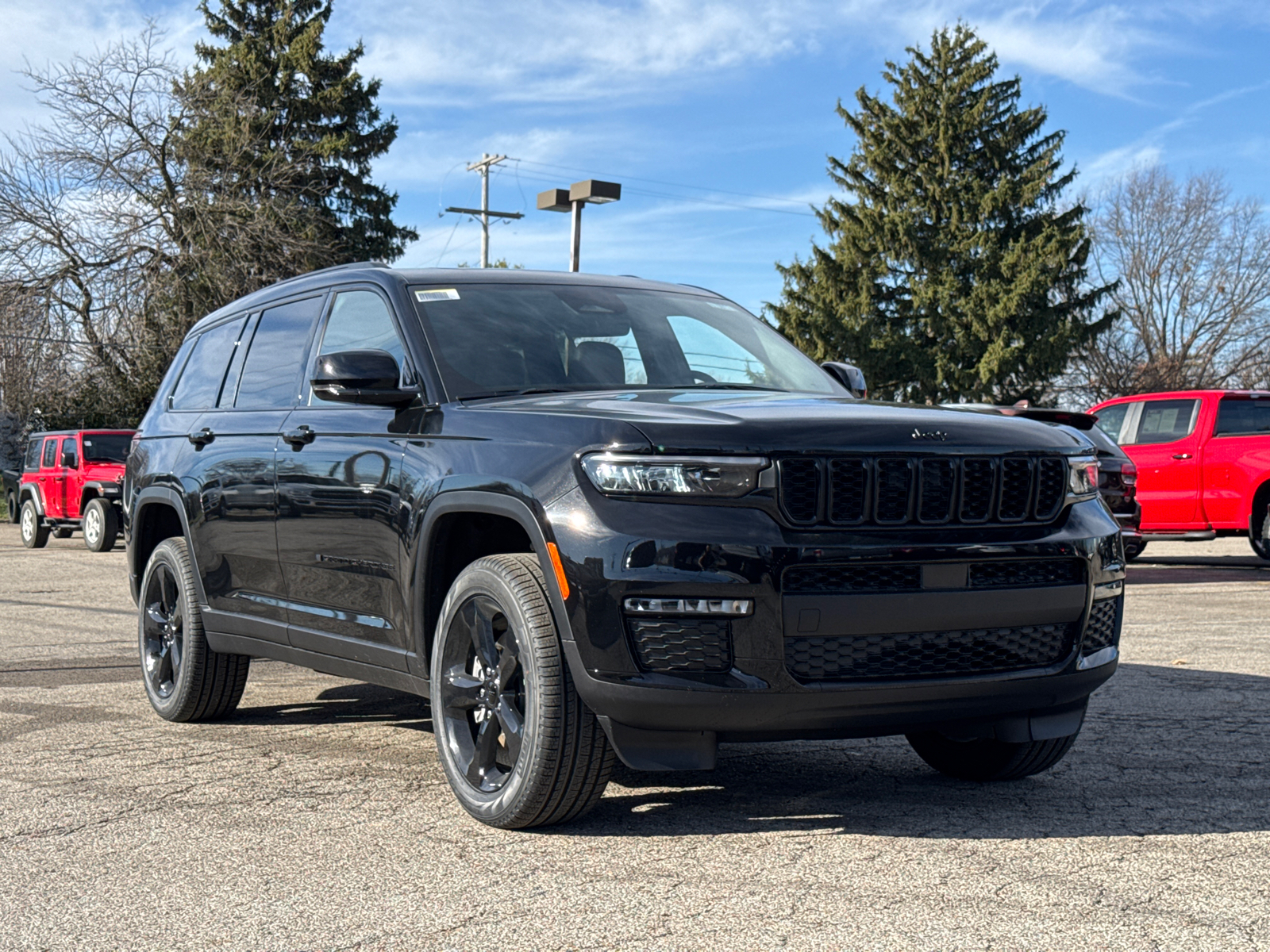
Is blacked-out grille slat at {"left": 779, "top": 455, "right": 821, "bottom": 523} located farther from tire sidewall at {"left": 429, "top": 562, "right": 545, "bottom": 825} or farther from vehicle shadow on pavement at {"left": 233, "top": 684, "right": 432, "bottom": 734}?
vehicle shadow on pavement at {"left": 233, "top": 684, "right": 432, "bottom": 734}

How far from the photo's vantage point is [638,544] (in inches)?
149

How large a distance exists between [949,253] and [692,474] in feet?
137

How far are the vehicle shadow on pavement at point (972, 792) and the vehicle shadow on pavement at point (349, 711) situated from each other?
160 cm

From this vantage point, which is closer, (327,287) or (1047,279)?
(327,287)

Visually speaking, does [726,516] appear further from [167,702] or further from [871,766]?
[167,702]

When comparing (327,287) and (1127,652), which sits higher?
(327,287)

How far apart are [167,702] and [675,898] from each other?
11.8 feet

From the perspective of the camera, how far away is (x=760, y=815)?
447 cm

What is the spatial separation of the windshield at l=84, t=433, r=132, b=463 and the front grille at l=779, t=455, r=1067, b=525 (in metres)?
18.8

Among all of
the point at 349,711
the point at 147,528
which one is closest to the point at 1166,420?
the point at 349,711

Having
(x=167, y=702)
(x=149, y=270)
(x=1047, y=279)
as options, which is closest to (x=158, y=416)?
(x=167, y=702)

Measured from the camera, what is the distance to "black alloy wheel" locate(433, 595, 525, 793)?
4.29m

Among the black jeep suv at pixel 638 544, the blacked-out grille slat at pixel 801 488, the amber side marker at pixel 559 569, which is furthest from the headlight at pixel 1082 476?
the amber side marker at pixel 559 569

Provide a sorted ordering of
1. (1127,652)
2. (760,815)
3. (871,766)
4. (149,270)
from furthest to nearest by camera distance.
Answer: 1. (149,270)
2. (1127,652)
3. (871,766)
4. (760,815)
